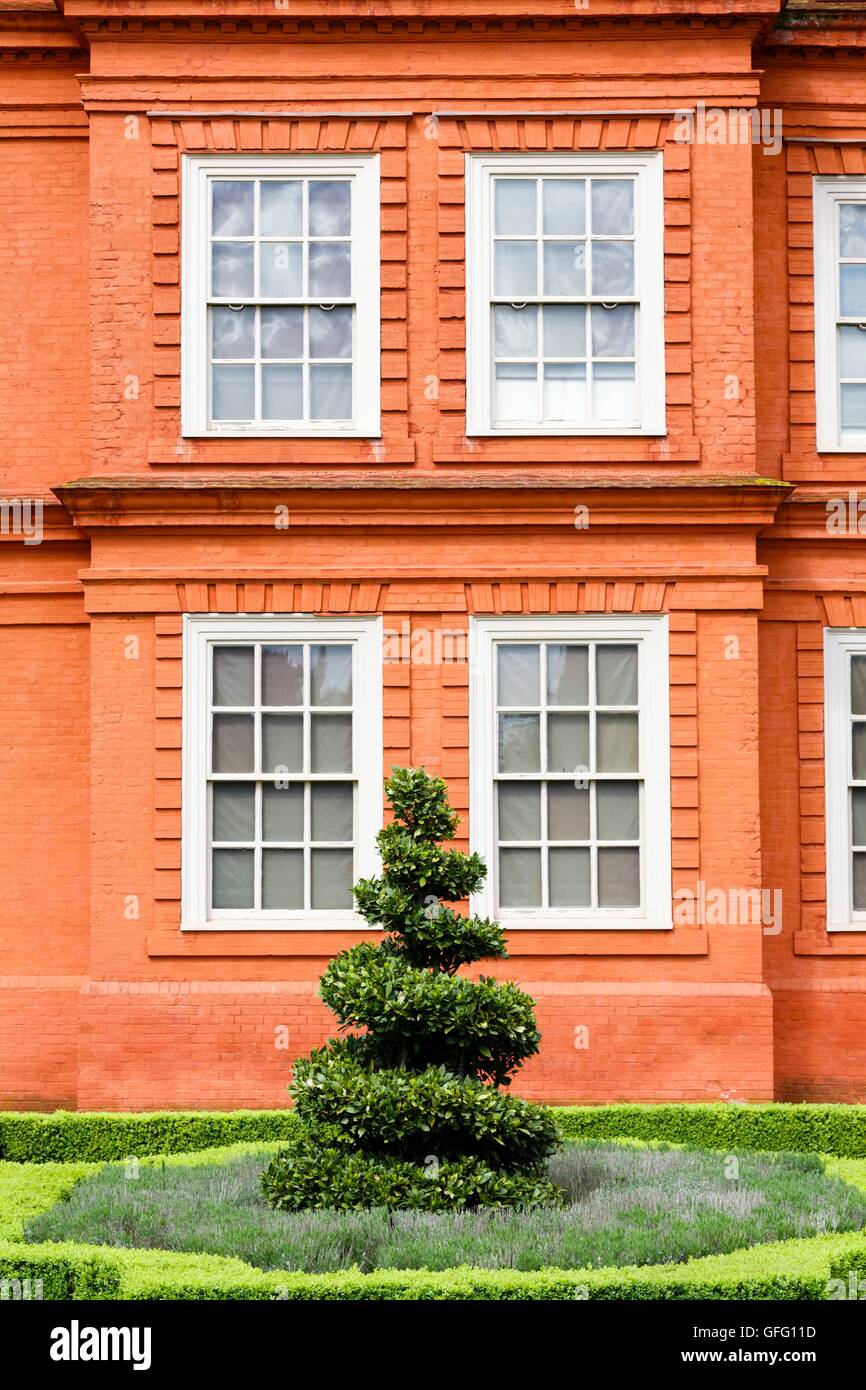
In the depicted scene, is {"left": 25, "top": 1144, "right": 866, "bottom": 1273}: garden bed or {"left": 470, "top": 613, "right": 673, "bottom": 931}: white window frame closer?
{"left": 25, "top": 1144, "right": 866, "bottom": 1273}: garden bed

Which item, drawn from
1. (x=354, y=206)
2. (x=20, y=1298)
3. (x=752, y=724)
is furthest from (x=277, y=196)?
(x=20, y=1298)

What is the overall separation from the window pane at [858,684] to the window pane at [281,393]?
5327 mm

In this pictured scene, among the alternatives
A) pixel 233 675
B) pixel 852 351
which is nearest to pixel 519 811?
pixel 233 675

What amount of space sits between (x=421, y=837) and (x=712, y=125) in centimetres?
742

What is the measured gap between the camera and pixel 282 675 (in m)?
13.2

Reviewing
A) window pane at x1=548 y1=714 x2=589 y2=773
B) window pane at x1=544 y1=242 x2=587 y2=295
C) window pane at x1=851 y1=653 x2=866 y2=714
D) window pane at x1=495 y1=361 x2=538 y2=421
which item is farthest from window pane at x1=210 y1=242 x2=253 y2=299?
window pane at x1=851 y1=653 x2=866 y2=714

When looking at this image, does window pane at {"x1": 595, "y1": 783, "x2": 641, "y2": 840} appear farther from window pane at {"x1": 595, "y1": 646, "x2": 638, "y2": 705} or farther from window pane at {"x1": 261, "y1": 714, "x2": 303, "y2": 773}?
window pane at {"x1": 261, "y1": 714, "x2": 303, "y2": 773}

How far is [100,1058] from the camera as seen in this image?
12.6 metres

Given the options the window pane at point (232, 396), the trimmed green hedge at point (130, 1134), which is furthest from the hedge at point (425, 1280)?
the window pane at point (232, 396)

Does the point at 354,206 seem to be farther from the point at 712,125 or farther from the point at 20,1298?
the point at 20,1298

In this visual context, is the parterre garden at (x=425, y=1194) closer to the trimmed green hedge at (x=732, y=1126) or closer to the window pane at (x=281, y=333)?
the trimmed green hedge at (x=732, y=1126)

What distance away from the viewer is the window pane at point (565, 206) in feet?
43.8

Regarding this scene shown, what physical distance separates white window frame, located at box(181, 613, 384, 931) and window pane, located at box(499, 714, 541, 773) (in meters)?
1.04

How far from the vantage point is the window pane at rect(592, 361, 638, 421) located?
43.9 ft
